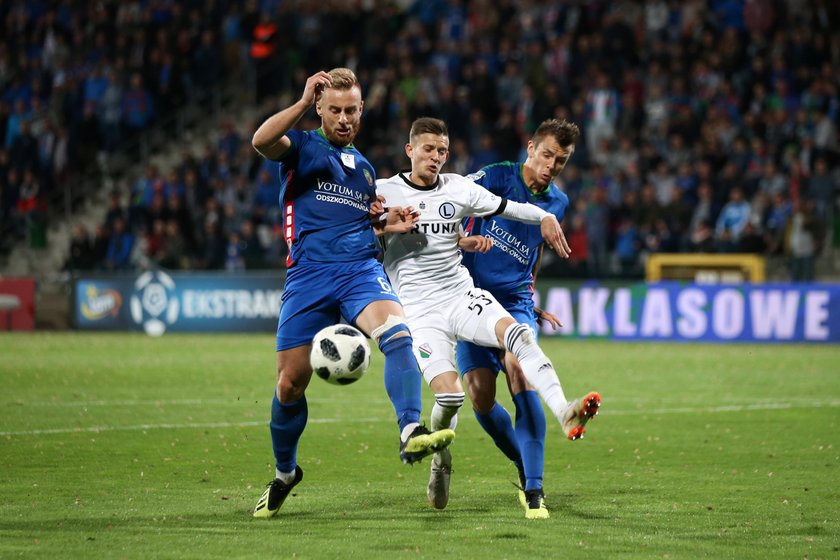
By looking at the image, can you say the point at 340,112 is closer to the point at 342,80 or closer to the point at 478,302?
the point at 342,80

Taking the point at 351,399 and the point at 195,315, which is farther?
the point at 195,315

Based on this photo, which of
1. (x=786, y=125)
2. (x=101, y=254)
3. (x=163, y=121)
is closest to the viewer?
(x=786, y=125)

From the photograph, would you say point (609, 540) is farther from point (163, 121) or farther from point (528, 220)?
point (163, 121)

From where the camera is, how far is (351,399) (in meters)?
13.9

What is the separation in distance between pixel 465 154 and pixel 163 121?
29.0ft

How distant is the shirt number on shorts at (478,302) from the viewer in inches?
293

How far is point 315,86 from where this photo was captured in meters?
6.80

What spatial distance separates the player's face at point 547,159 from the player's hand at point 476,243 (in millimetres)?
599

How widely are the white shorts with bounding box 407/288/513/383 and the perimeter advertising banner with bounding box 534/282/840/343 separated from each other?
45.7 feet

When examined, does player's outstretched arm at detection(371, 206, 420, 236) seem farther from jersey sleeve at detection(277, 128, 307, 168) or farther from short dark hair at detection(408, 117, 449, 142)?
jersey sleeve at detection(277, 128, 307, 168)

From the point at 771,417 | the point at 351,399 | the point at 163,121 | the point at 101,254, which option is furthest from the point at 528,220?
the point at 163,121

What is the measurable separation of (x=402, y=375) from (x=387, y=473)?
7.03 ft

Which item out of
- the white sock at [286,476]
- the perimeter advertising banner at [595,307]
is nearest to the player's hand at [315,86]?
the white sock at [286,476]

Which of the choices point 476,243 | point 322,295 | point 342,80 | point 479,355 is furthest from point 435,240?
point 342,80
